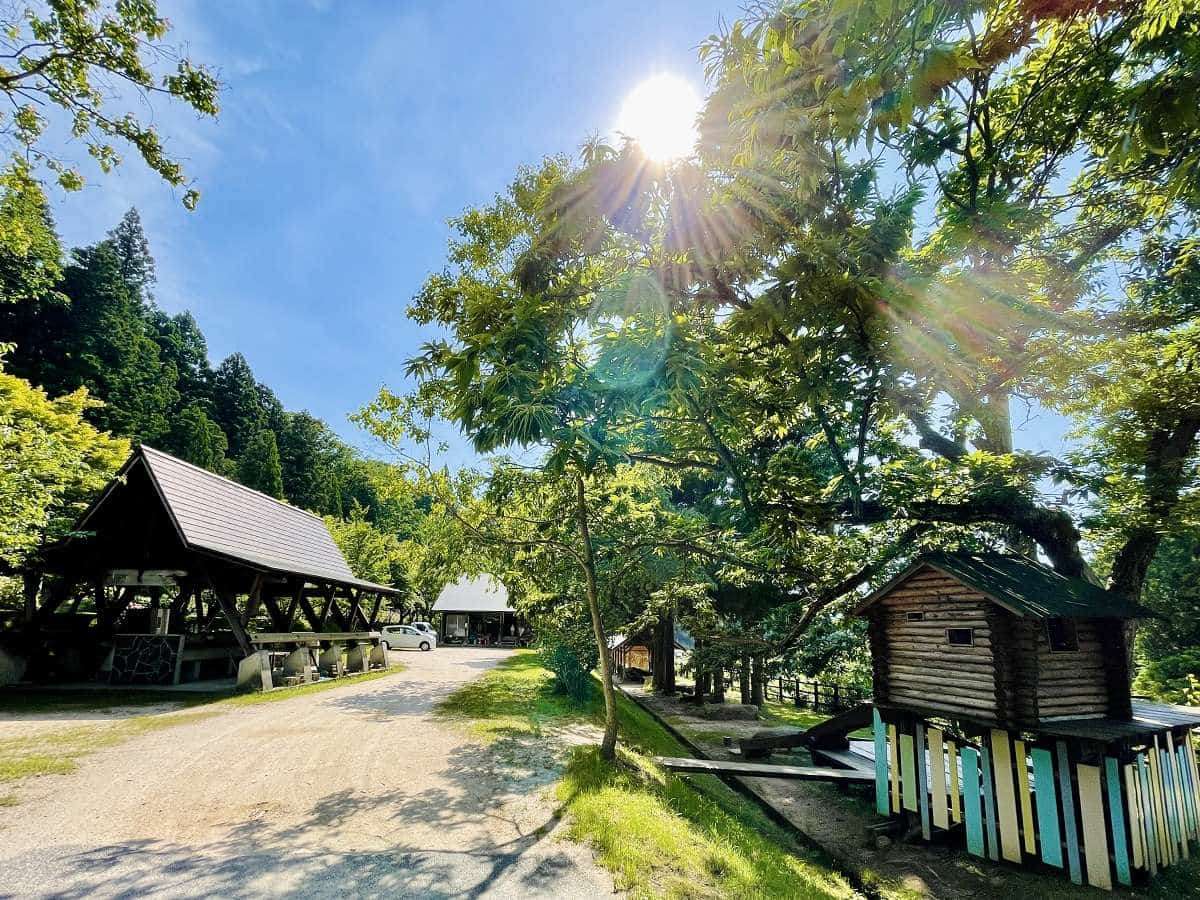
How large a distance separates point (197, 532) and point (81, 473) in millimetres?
5335

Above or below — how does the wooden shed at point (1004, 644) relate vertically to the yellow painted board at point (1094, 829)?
above

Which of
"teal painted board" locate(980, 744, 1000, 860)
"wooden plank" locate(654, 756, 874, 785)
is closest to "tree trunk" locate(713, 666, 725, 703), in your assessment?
"wooden plank" locate(654, 756, 874, 785)

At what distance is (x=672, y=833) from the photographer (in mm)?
6023

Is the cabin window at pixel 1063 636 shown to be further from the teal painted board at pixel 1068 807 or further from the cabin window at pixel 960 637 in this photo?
the teal painted board at pixel 1068 807

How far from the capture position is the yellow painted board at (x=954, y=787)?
750 cm

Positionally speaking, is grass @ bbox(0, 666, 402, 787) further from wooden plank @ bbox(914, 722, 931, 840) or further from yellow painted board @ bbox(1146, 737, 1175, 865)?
yellow painted board @ bbox(1146, 737, 1175, 865)

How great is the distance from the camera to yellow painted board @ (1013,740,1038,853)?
676 centimetres

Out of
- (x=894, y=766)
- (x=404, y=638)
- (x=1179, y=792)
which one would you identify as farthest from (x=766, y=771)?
(x=404, y=638)

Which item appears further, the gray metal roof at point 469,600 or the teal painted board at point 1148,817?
the gray metal roof at point 469,600

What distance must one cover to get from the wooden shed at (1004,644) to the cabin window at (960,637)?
0.04ft

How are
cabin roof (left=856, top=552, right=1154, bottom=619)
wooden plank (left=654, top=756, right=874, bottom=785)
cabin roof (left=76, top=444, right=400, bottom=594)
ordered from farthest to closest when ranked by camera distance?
cabin roof (left=76, top=444, right=400, bottom=594) → wooden plank (left=654, top=756, right=874, bottom=785) → cabin roof (left=856, top=552, right=1154, bottom=619)

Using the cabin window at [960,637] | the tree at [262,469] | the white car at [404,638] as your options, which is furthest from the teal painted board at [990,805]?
the tree at [262,469]

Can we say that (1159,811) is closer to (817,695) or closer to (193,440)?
(817,695)

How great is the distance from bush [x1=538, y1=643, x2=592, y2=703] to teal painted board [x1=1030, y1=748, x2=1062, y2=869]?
10.0m
